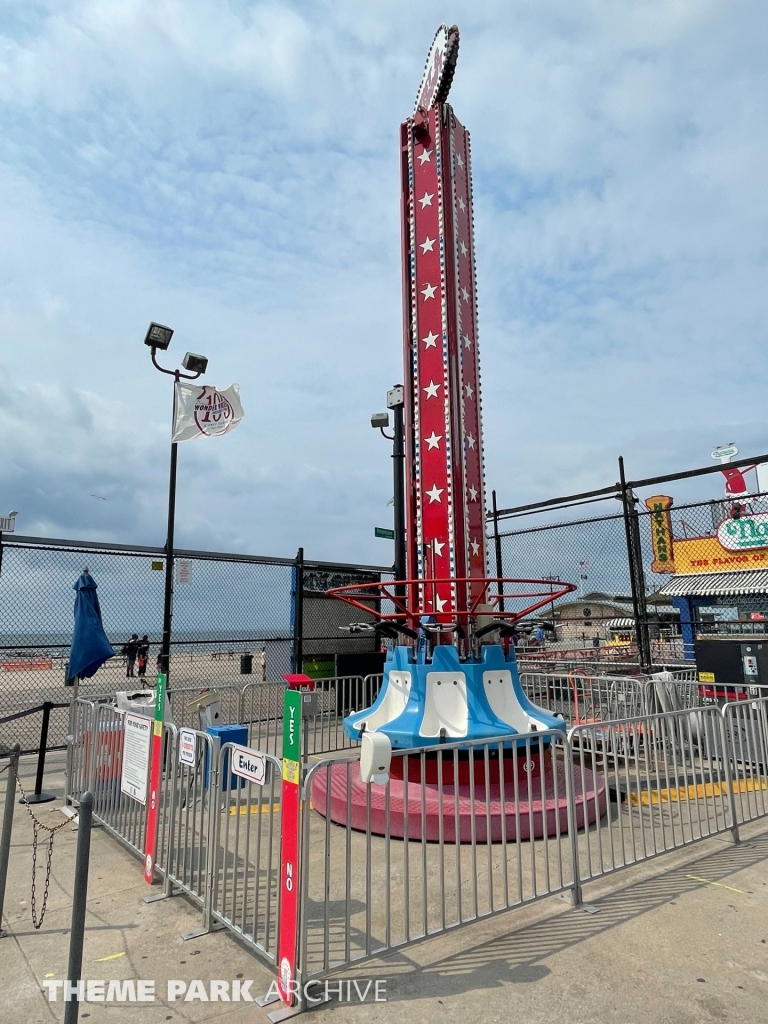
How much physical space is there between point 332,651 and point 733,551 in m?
22.9

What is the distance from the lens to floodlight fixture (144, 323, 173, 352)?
1166 centimetres

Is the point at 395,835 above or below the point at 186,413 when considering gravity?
below

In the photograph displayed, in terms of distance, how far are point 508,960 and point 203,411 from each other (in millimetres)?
10220

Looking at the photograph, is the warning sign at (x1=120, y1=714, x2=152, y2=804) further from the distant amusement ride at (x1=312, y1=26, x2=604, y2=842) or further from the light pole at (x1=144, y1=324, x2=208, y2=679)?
the light pole at (x1=144, y1=324, x2=208, y2=679)

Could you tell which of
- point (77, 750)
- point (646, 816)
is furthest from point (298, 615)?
point (646, 816)

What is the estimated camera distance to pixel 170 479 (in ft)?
37.9

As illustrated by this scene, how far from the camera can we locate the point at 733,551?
95.0 feet

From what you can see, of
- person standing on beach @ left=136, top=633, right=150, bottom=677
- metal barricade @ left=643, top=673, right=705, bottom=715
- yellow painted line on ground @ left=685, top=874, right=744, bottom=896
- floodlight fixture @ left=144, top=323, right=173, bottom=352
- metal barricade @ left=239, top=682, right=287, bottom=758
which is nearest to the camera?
yellow painted line on ground @ left=685, top=874, right=744, bottom=896

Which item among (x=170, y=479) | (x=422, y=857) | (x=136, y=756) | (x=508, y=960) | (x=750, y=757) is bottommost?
(x=508, y=960)

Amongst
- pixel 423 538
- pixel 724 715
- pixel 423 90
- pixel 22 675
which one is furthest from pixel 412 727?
pixel 22 675

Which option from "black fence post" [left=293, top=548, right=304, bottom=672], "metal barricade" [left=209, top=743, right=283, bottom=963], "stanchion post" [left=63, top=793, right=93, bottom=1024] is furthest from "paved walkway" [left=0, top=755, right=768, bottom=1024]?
"black fence post" [left=293, top=548, right=304, bottom=672]

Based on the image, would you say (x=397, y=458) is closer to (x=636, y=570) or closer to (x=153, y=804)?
(x=636, y=570)

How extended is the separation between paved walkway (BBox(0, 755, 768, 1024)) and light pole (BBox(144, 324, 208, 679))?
5.64 metres

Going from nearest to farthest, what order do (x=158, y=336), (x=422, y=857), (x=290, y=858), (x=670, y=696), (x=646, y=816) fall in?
(x=290, y=858) < (x=422, y=857) < (x=646, y=816) < (x=670, y=696) < (x=158, y=336)
